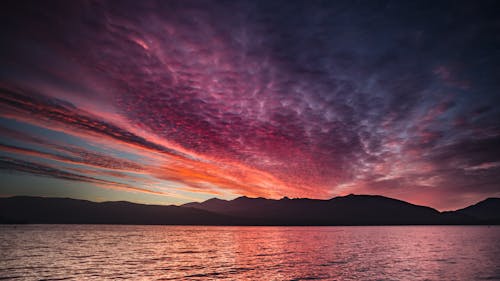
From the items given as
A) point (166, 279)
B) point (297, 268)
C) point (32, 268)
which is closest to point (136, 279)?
point (166, 279)

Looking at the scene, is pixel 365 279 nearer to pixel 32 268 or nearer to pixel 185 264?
pixel 185 264

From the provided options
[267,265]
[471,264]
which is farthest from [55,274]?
[471,264]

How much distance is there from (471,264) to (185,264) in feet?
167

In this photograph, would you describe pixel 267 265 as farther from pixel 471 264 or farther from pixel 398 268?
pixel 471 264

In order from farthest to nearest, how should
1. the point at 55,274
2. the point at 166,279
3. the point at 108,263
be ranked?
the point at 108,263
the point at 55,274
the point at 166,279

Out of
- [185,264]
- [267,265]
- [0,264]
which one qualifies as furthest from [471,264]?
[0,264]

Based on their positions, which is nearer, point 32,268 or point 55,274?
point 55,274

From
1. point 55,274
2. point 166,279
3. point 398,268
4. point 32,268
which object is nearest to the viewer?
Result: point 166,279

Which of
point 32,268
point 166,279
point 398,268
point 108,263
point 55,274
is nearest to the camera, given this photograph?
point 166,279

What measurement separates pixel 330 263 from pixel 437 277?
17.2 m

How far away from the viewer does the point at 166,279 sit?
35156mm

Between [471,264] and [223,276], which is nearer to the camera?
[223,276]

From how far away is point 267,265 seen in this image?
155 ft

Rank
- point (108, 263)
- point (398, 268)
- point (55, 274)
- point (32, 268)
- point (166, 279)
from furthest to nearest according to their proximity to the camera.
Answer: point (108, 263) → point (398, 268) → point (32, 268) → point (55, 274) → point (166, 279)
